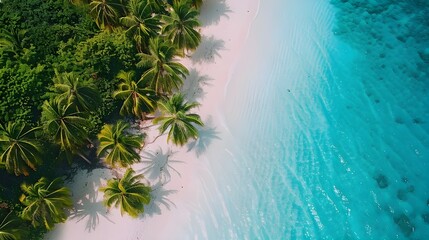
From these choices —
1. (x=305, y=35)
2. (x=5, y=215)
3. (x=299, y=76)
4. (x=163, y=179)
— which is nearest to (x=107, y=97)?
(x=163, y=179)

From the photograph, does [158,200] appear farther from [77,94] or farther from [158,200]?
[77,94]

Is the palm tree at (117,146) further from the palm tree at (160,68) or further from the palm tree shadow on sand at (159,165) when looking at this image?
the palm tree at (160,68)

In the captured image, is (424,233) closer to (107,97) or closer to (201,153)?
(201,153)

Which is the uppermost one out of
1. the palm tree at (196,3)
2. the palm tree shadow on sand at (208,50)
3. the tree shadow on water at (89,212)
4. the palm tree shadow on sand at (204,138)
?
the palm tree at (196,3)

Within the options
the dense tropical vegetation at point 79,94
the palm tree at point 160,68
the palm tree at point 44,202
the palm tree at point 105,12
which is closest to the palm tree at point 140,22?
the dense tropical vegetation at point 79,94

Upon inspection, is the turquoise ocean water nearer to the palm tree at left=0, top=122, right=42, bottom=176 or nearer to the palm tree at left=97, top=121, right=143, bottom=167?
the palm tree at left=97, top=121, right=143, bottom=167

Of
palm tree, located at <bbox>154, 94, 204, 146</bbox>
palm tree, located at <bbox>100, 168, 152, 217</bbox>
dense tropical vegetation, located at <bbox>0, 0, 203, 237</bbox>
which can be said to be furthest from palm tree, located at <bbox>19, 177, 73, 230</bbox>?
palm tree, located at <bbox>154, 94, 204, 146</bbox>
